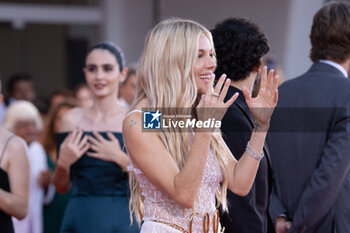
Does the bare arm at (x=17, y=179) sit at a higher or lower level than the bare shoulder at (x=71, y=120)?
lower

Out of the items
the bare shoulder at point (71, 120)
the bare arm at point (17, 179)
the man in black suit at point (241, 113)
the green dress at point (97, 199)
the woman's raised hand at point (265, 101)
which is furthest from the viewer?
the bare shoulder at point (71, 120)

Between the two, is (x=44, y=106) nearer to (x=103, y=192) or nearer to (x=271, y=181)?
(x=103, y=192)

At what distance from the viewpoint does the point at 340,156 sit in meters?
2.92

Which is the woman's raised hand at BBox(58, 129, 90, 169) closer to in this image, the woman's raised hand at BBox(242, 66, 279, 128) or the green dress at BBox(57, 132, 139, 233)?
the green dress at BBox(57, 132, 139, 233)

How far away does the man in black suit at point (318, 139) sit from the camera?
2.96 metres

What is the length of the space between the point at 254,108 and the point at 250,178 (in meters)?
0.31

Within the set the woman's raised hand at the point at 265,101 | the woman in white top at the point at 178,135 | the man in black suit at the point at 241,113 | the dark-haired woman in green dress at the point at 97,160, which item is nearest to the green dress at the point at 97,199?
the dark-haired woman in green dress at the point at 97,160

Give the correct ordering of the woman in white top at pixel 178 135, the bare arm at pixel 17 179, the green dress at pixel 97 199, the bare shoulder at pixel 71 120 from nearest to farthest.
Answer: the woman in white top at pixel 178 135
the bare arm at pixel 17 179
the green dress at pixel 97 199
the bare shoulder at pixel 71 120

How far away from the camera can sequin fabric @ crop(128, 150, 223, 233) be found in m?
2.44

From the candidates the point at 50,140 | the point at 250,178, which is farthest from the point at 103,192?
the point at 50,140

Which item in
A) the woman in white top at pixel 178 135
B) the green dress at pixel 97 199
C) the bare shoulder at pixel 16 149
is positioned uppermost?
the woman in white top at pixel 178 135

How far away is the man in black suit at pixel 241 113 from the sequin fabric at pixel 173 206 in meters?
0.42

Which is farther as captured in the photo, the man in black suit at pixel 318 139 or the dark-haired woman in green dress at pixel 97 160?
the dark-haired woman in green dress at pixel 97 160

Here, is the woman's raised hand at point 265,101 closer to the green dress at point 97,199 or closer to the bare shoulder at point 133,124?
the bare shoulder at point 133,124
